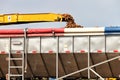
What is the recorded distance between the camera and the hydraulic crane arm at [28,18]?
22312 mm

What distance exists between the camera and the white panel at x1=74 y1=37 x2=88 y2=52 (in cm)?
1424

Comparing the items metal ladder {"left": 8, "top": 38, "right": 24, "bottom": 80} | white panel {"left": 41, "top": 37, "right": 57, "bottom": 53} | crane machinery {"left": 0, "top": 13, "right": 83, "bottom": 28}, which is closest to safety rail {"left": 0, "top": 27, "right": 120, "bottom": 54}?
white panel {"left": 41, "top": 37, "right": 57, "bottom": 53}

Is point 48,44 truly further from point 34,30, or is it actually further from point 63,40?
point 34,30

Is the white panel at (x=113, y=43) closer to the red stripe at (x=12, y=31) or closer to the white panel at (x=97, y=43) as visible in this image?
the white panel at (x=97, y=43)

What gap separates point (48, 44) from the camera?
14.6m

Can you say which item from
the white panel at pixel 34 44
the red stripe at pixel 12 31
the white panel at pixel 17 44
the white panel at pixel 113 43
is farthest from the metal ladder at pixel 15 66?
the white panel at pixel 113 43

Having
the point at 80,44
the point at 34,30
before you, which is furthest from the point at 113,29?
the point at 34,30

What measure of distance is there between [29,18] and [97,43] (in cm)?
909

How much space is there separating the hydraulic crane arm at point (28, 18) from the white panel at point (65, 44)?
23.7 ft

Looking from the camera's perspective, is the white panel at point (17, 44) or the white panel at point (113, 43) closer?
the white panel at point (113, 43)

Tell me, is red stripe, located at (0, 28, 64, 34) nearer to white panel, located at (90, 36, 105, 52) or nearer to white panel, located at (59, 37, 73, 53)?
white panel, located at (59, 37, 73, 53)

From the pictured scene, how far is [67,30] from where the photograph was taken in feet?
46.8

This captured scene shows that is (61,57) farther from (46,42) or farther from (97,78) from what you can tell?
(97,78)

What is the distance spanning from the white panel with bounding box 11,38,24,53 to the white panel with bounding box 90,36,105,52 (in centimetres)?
270
